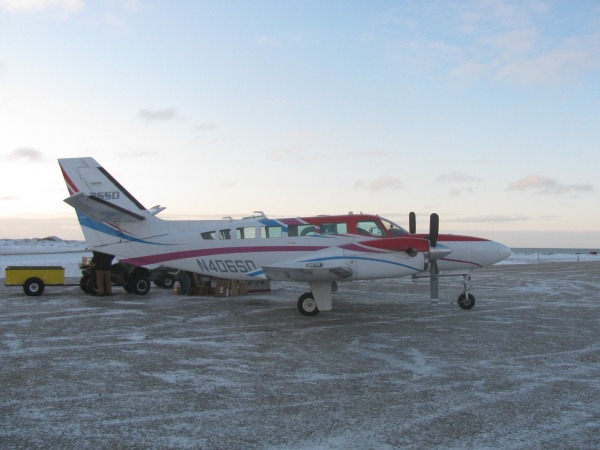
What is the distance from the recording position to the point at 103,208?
16.0m

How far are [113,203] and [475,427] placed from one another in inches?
564

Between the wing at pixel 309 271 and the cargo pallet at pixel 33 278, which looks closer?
the wing at pixel 309 271

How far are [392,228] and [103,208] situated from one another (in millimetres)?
8847

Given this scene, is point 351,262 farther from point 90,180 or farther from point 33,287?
point 33,287

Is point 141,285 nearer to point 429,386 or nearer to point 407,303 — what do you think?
point 407,303

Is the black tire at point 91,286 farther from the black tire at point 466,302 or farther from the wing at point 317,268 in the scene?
the black tire at point 466,302

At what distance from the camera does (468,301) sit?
15.4 metres

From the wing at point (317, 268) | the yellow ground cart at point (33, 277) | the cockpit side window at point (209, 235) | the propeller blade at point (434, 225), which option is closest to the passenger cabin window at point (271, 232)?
the cockpit side window at point (209, 235)

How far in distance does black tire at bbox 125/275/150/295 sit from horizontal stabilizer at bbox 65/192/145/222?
13.0 feet

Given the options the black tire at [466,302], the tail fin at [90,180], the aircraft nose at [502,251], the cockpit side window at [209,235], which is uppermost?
the tail fin at [90,180]

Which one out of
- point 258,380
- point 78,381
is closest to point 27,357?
point 78,381

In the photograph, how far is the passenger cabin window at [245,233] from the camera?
15.5 metres

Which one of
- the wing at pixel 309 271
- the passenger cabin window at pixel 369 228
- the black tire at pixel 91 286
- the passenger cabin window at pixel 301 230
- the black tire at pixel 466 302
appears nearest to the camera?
the wing at pixel 309 271

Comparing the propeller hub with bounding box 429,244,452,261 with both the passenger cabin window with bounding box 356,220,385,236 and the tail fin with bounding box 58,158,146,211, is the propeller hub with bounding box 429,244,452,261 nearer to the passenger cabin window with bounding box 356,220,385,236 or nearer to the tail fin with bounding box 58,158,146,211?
the passenger cabin window with bounding box 356,220,385,236
